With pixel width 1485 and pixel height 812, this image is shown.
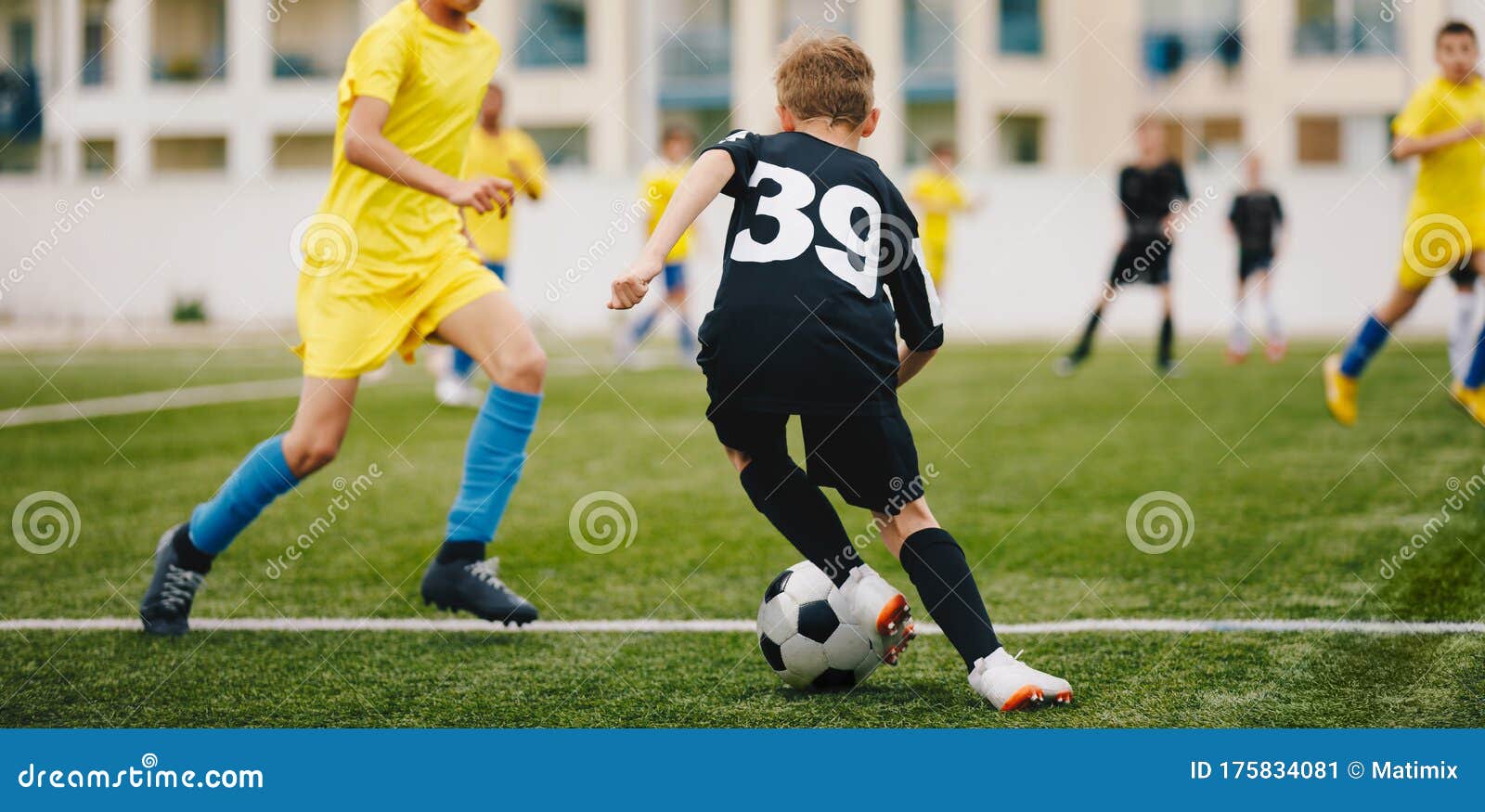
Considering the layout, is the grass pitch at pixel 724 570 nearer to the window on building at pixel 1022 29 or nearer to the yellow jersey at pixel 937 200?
the yellow jersey at pixel 937 200

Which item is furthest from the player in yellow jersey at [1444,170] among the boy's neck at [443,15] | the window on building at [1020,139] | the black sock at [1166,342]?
the window on building at [1020,139]

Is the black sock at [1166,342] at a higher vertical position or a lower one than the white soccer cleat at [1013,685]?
lower

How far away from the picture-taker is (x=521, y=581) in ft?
18.0

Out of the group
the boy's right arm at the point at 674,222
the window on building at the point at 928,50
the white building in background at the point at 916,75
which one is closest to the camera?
the boy's right arm at the point at 674,222

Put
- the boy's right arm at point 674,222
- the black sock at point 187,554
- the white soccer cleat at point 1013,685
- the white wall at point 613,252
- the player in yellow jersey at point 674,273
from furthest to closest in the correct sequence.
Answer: the white wall at point 613,252
the player in yellow jersey at point 674,273
the black sock at point 187,554
the white soccer cleat at point 1013,685
the boy's right arm at point 674,222

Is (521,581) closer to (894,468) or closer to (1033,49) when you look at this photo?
(894,468)

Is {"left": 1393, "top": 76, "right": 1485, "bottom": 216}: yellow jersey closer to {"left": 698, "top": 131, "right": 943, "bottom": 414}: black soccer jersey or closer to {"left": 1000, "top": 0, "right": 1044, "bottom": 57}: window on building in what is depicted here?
{"left": 698, "top": 131, "right": 943, "bottom": 414}: black soccer jersey

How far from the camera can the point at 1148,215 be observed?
1463cm

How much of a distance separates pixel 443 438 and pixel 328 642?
566 centimetres

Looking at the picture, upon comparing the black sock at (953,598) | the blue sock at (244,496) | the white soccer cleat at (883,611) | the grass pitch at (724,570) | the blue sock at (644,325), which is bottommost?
the blue sock at (644,325)

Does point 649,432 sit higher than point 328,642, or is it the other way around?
point 328,642

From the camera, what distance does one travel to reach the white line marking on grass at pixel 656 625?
4.41m

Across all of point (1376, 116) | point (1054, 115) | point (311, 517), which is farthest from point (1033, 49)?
point (311, 517)

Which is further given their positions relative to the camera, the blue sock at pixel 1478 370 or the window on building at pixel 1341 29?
the window on building at pixel 1341 29
